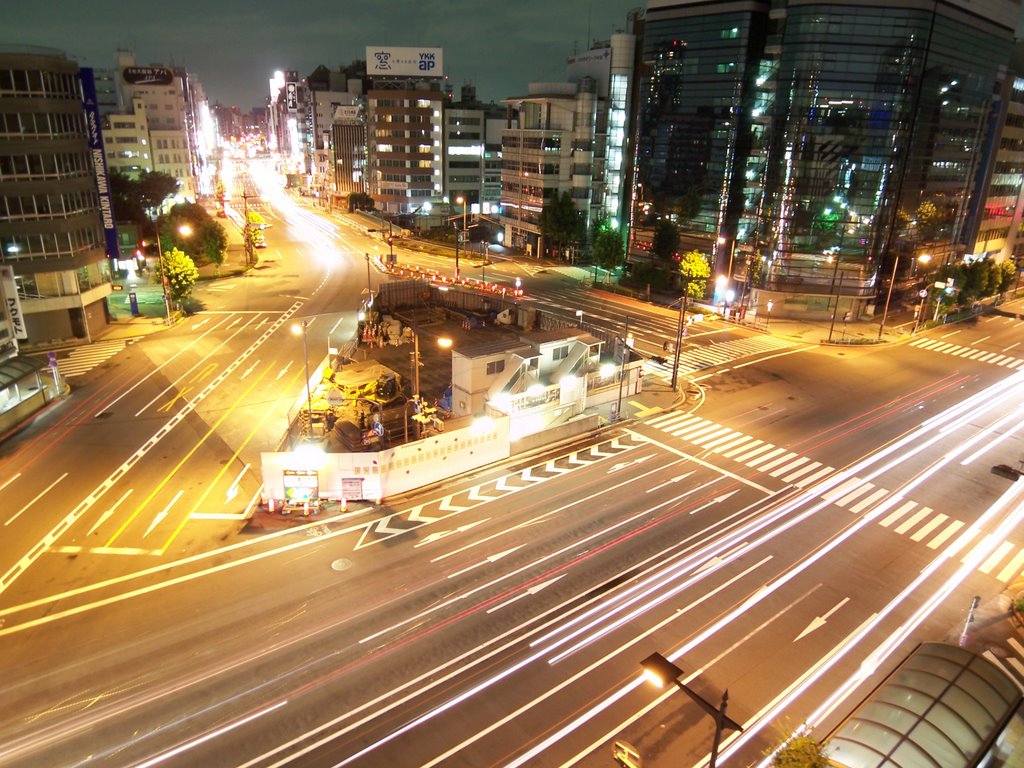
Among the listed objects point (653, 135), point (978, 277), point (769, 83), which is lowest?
point (978, 277)

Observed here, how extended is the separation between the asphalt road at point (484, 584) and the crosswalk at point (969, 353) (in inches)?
551

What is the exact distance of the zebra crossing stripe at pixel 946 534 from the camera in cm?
2564

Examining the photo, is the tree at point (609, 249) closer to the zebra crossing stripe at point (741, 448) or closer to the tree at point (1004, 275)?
the tree at point (1004, 275)

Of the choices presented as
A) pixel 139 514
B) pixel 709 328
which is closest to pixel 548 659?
pixel 139 514

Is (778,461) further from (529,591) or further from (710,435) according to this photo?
(529,591)

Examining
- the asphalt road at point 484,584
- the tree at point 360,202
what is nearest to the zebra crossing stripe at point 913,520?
the asphalt road at point 484,584

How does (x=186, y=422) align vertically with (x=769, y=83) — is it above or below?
below

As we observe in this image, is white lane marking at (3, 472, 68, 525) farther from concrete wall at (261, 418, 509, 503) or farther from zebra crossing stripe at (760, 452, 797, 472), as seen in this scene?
zebra crossing stripe at (760, 452, 797, 472)

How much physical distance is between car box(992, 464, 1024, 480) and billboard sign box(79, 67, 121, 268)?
63344 mm

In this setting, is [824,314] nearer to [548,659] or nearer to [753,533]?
[753,533]

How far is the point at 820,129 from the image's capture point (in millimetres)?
58125

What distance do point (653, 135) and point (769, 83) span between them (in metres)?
13.5

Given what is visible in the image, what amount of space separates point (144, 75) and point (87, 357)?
11132 centimetres

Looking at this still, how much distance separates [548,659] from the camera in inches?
749
